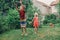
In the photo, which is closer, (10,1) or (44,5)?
(10,1)

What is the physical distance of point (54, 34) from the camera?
1697 centimetres

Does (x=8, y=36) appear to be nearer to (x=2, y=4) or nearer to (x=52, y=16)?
(x=2, y=4)

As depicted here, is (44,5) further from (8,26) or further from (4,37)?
(4,37)

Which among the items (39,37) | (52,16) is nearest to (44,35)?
(39,37)

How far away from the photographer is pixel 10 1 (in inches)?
1062

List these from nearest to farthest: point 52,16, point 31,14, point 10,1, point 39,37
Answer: point 39,37 → point 31,14 → point 10,1 → point 52,16

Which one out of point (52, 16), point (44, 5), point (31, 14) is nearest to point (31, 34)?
point (31, 14)

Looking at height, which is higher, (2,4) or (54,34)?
(2,4)

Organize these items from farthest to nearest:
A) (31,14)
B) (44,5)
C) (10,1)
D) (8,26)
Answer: (44,5)
(10,1)
(31,14)
(8,26)

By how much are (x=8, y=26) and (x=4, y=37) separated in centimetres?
301

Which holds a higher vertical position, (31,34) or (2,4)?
(2,4)

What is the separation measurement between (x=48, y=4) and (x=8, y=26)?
2252 centimetres

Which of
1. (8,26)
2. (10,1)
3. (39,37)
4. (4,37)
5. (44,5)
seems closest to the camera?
(39,37)

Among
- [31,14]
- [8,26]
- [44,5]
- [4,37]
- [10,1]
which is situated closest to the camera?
[4,37]
